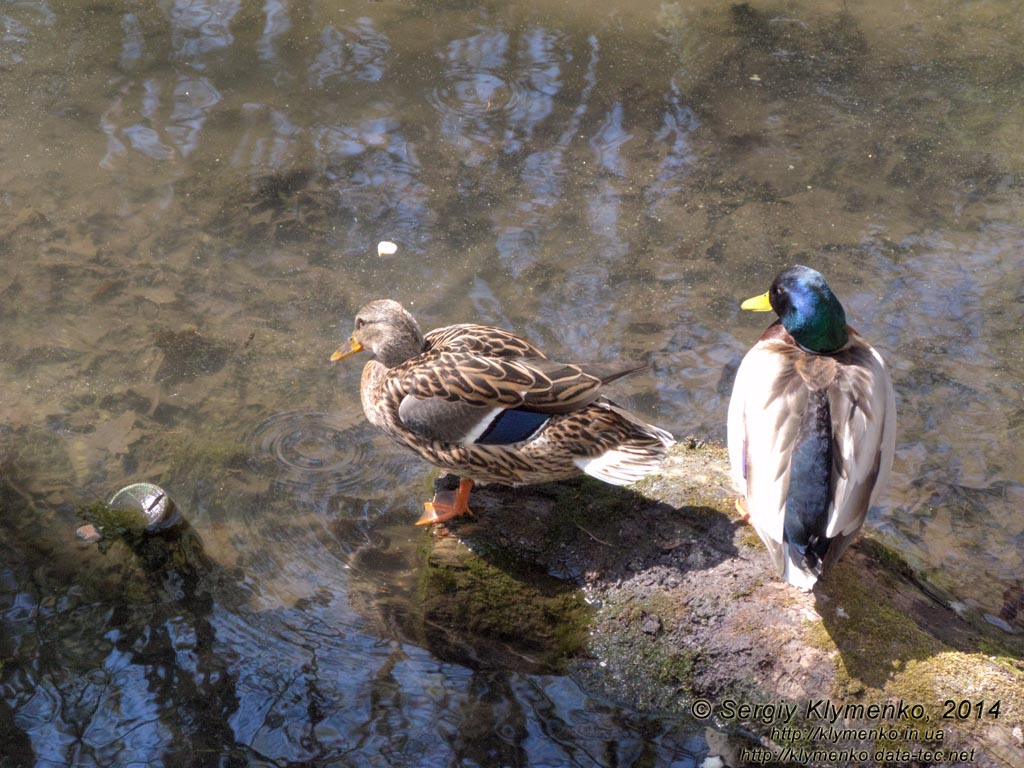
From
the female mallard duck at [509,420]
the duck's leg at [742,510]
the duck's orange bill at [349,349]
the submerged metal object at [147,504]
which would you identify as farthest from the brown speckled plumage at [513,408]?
the submerged metal object at [147,504]

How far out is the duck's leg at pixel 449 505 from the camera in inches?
157

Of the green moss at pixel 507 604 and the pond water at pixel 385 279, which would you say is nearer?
the green moss at pixel 507 604

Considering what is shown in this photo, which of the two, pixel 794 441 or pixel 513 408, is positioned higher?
pixel 794 441

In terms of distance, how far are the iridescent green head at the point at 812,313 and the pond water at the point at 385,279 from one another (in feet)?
4.36

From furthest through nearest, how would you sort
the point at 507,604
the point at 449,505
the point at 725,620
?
the point at 449,505
the point at 507,604
the point at 725,620

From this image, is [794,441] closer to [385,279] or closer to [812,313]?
[812,313]

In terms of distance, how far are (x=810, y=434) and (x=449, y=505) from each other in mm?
1511

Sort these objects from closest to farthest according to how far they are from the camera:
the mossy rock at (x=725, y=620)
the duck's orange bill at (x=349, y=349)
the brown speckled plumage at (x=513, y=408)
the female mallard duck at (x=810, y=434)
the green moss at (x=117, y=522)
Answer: the mossy rock at (x=725, y=620) → the female mallard duck at (x=810, y=434) → the brown speckled plumage at (x=513, y=408) → the green moss at (x=117, y=522) → the duck's orange bill at (x=349, y=349)

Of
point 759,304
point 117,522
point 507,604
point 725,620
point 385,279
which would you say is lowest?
point 117,522

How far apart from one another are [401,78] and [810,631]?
5.91m

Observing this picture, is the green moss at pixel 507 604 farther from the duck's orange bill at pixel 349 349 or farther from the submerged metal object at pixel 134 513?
the submerged metal object at pixel 134 513

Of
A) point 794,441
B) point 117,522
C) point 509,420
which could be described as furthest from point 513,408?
point 117,522

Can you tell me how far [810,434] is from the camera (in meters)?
3.44

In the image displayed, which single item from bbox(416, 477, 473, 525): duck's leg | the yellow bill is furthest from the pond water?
the yellow bill
